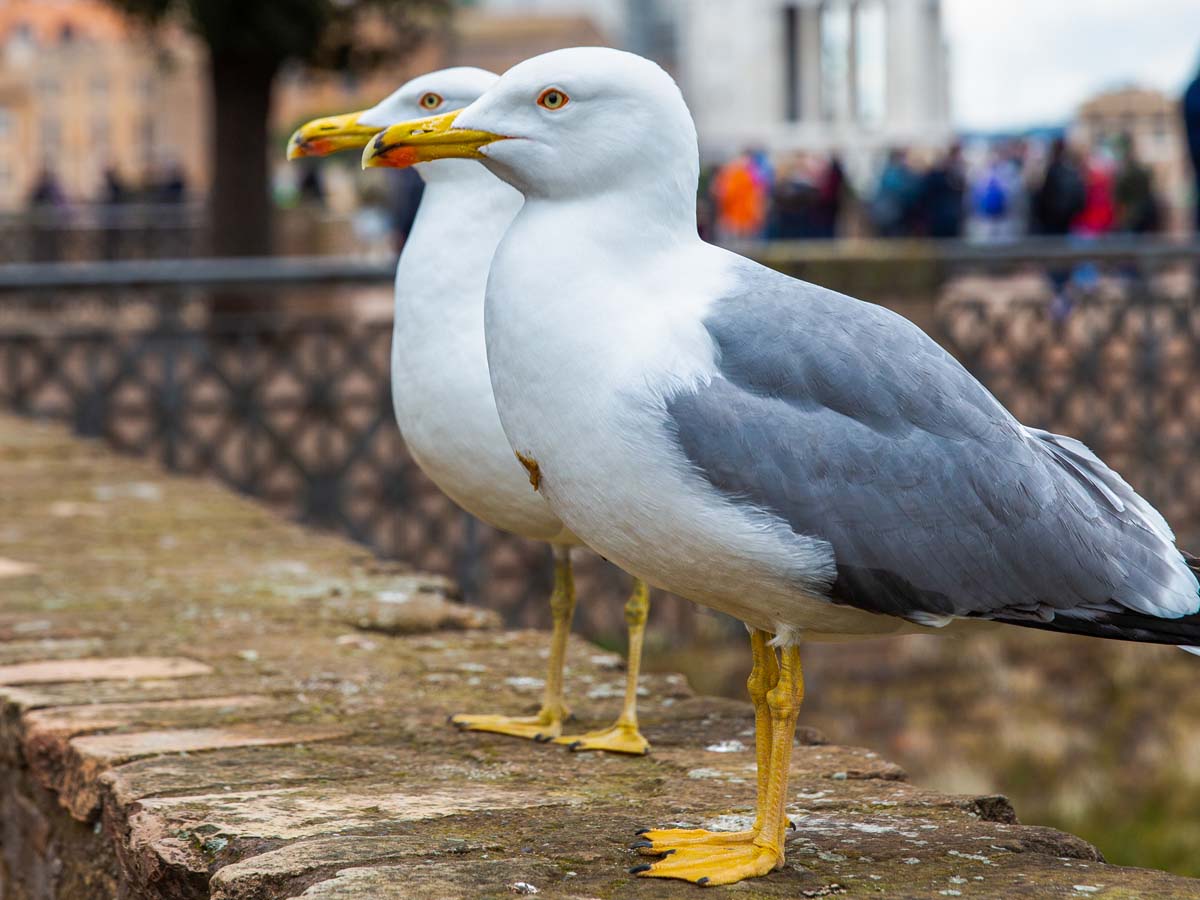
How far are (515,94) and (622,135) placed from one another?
157 mm

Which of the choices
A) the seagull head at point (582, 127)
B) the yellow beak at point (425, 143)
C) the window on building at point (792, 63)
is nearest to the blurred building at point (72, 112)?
the window on building at point (792, 63)

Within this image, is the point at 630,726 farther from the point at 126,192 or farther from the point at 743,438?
the point at 126,192

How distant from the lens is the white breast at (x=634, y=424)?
214 cm

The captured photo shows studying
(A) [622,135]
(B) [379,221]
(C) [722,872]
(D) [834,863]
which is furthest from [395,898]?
(B) [379,221]

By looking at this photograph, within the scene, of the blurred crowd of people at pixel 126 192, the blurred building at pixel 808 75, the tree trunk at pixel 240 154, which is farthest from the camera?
the blurred building at pixel 808 75

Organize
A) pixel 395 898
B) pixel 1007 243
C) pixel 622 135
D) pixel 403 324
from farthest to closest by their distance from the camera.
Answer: pixel 1007 243, pixel 403 324, pixel 622 135, pixel 395 898

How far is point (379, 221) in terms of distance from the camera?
2256 cm

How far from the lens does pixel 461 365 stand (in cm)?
290

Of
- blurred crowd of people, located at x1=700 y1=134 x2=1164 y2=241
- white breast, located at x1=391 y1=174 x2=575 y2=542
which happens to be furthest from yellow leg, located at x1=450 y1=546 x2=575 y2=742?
blurred crowd of people, located at x1=700 y1=134 x2=1164 y2=241

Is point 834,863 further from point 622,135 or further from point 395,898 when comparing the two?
point 622,135

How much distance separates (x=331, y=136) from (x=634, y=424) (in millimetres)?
1202

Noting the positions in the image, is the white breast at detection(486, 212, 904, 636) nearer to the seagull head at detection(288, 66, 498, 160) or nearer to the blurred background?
the seagull head at detection(288, 66, 498, 160)

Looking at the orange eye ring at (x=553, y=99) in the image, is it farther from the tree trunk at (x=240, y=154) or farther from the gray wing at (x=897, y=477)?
the tree trunk at (x=240, y=154)

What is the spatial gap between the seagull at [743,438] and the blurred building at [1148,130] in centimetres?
1839
